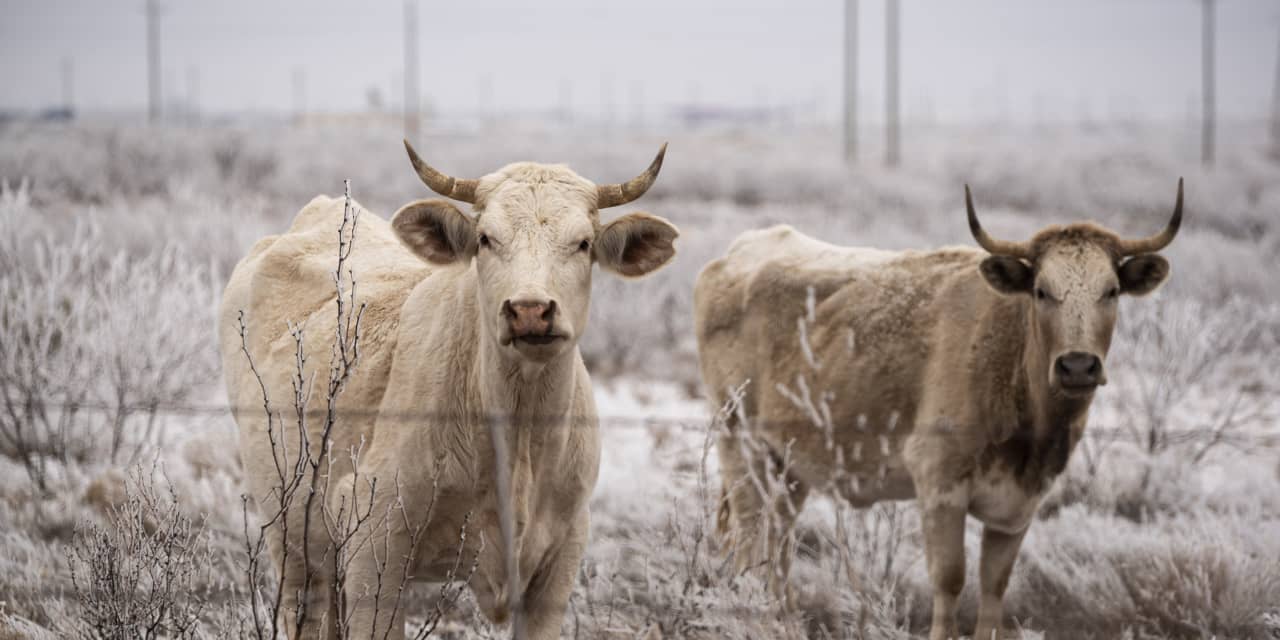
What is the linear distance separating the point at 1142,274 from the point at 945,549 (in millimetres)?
1469

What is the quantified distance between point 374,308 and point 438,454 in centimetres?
89

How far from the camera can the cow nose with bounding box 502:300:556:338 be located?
10.4 ft

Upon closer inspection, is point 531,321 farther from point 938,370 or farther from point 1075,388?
point 938,370

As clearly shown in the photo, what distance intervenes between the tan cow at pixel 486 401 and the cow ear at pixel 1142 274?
230cm

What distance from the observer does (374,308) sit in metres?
4.26

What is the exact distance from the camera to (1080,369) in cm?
453

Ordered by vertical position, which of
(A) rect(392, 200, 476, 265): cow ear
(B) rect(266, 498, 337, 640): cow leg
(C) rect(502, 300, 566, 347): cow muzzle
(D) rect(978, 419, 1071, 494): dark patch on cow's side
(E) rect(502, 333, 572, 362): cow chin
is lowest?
(B) rect(266, 498, 337, 640): cow leg

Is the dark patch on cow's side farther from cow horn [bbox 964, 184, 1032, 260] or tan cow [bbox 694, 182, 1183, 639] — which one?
cow horn [bbox 964, 184, 1032, 260]

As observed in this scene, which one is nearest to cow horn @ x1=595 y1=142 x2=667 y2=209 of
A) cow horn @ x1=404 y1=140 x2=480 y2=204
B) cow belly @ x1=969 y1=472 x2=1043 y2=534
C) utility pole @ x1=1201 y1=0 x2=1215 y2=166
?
cow horn @ x1=404 y1=140 x2=480 y2=204

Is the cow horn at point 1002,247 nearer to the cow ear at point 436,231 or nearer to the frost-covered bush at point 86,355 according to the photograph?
the cow ear at point 436,231

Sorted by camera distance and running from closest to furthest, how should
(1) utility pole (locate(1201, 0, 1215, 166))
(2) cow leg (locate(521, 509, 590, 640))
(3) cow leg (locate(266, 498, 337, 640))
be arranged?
(2) cow leg (locate(521, 509, 590, 640))
(3) cow leg (locate(266, 498, 337, 640))
(1) utility pole (locate(1201, 0, 1215, 166))

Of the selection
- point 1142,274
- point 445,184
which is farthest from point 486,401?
point 1142,274

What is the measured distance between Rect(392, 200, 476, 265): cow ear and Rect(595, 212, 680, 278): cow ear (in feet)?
1.42

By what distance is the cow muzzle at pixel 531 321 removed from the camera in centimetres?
317
